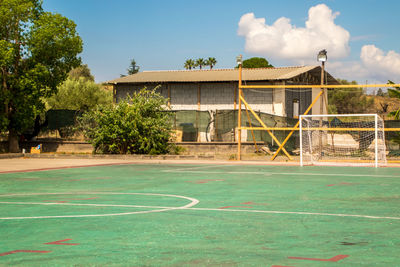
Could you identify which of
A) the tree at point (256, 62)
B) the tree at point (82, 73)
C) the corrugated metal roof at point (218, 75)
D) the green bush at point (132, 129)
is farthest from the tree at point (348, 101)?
the green bush at point (132, 129)

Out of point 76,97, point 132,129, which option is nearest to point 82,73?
point 76,97

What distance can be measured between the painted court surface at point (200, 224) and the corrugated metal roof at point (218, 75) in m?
24.3

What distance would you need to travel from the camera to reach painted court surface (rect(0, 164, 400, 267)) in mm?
6059

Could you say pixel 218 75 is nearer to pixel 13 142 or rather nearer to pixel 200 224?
pixel 13 142

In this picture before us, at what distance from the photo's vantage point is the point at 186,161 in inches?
1067

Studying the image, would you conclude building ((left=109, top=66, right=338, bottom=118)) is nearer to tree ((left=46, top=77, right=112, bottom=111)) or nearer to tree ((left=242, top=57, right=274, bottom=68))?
tree ((left=46, top=77, right=112, bottom=111))

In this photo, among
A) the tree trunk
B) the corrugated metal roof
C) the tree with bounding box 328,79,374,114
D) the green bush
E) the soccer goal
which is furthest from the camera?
the tree with bounding box 328,79,374,114

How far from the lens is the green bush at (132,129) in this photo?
28578mm

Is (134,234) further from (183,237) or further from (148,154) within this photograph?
(148,154)

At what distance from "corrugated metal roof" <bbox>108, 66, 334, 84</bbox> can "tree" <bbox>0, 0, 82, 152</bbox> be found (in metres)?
12.4

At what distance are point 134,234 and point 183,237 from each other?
0.75 m

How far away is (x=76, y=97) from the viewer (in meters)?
53.7

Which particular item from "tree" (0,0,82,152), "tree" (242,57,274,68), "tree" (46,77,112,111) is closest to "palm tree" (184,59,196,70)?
"tree" (242,57,274,68)

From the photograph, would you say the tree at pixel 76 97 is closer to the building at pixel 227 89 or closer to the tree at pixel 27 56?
the building at pixel 227 89
